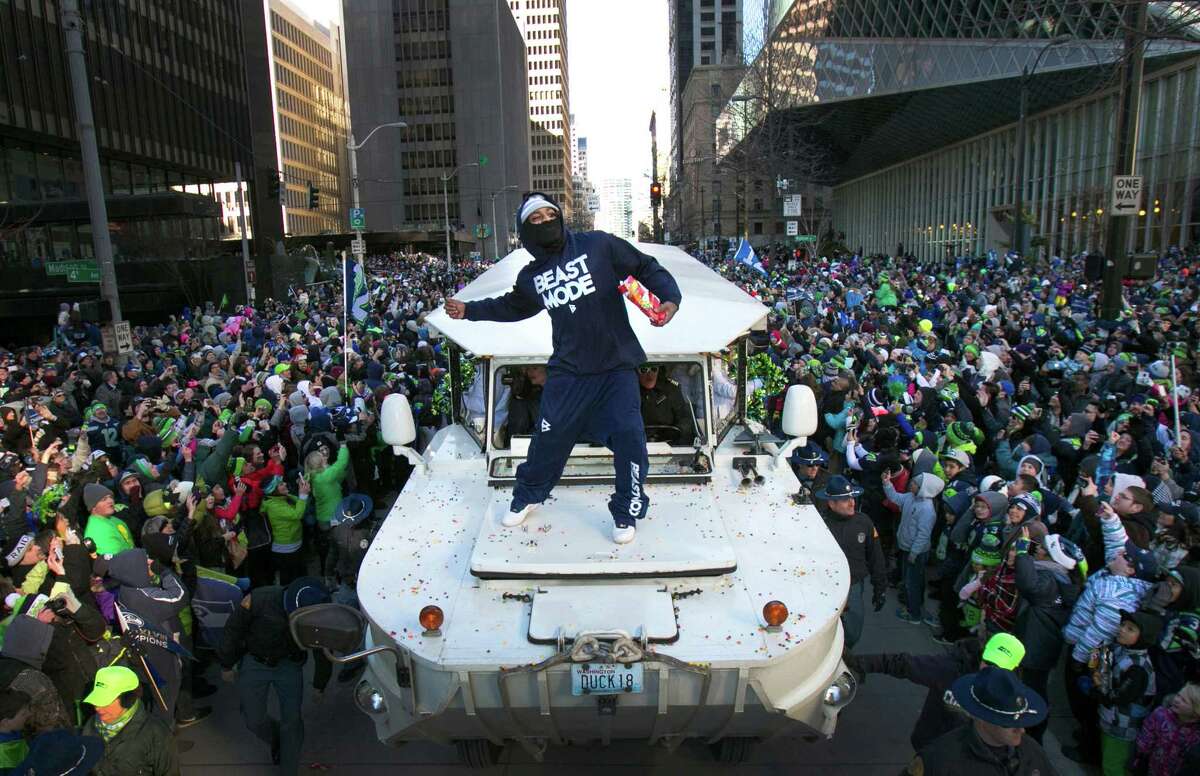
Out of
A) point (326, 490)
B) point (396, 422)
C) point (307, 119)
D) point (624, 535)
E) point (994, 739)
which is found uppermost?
point (307, 119)

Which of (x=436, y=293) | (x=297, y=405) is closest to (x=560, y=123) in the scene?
(x=436, y=293)

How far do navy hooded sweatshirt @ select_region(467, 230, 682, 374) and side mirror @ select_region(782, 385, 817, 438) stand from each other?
109cm

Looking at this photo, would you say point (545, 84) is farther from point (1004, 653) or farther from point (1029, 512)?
point (1004, 653)

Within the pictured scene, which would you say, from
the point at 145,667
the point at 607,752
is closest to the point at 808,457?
the point at 607,752

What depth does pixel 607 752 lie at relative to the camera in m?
5.14

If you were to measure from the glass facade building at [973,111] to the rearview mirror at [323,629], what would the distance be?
1106 inches

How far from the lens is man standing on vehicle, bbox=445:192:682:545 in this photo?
4367 mm

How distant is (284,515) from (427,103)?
105 meters

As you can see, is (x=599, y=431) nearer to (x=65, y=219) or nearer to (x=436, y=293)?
(x=436, y=293)

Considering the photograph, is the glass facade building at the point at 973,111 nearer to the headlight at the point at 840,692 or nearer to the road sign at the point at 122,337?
the road sign at the point at 122,337

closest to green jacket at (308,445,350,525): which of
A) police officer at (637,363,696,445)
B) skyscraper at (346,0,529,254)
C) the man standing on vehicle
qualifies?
police officer at (637,363,696,445)

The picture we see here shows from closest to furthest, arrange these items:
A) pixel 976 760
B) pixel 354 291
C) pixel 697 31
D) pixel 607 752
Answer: pixel 976 760 < pixel 607 752 < pixel 354 291 < pixel 697 31

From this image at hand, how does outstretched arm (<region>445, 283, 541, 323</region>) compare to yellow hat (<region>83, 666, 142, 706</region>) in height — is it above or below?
above

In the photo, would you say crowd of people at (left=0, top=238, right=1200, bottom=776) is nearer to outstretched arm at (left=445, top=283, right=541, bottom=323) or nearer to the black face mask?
outstretched arm at (left=445, top=283, right=541, bottom=323)
